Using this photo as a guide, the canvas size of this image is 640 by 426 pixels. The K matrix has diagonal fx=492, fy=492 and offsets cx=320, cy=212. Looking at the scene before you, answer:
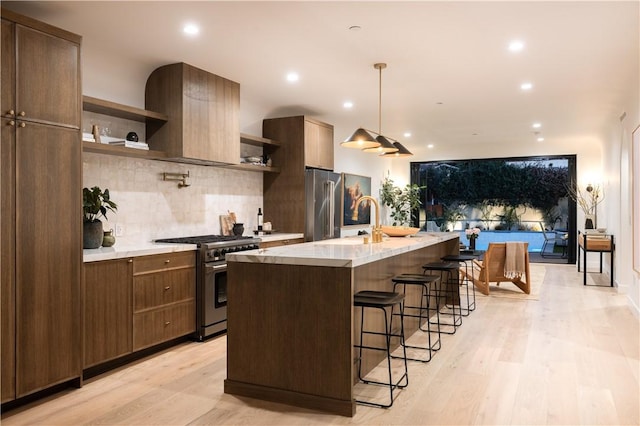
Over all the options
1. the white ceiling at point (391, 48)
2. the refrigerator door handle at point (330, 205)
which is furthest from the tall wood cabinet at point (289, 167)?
the refrigerator door handle at point (330, 205)

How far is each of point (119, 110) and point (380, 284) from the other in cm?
262

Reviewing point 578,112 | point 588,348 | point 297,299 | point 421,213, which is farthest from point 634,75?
point 421,213

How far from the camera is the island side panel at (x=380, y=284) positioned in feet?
11.4

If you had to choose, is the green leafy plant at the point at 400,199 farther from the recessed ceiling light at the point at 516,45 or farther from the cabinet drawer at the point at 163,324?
the cabinet drawer at the point at 163,324

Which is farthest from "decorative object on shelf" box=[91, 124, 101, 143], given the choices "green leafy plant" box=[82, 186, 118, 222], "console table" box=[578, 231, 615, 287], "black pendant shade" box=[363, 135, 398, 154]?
"console table" box=[578, 231, 615, 287]

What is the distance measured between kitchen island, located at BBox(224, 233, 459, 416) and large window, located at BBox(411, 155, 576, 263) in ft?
26.7

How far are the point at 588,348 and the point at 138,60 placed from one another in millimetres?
4663

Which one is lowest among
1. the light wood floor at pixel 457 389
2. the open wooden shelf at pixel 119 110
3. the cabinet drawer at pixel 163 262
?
the light wood floor at pixel 457 389

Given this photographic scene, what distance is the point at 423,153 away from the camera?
1104cm

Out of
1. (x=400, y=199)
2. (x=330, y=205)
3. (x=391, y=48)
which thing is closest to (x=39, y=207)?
(x=391, y=48)

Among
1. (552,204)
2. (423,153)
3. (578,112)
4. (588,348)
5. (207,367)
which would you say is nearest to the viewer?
(207,367)

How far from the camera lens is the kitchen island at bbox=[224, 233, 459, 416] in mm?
2904

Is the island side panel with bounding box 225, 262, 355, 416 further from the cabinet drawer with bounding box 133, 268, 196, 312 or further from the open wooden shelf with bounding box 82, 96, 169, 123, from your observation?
the open wooden shelf with bounding box 82, 96, 169, 123

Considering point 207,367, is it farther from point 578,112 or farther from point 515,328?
point 578,112
